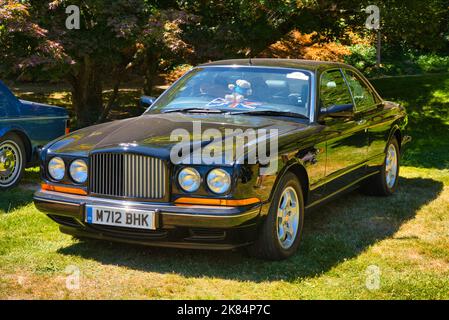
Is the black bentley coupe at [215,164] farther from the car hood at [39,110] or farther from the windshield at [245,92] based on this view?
the car hood at [39,110]

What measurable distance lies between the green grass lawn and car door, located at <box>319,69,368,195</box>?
46cm

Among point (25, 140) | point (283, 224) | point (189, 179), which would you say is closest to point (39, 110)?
point (25, 140)

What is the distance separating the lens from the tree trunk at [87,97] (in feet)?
45.6

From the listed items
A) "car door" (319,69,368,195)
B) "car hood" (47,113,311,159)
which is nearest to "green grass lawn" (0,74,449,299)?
"car door" (319,69,368,195)

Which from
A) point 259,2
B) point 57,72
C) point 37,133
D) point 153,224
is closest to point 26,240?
point 153,224

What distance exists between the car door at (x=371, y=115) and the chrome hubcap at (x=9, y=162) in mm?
3959

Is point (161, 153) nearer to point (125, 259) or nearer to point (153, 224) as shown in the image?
point (153, 224)

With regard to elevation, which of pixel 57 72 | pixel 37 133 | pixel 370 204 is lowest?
pixel 370 204

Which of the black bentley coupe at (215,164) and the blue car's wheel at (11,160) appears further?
the blue car's wheel at (11,160)

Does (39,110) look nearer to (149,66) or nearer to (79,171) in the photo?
(79,171)

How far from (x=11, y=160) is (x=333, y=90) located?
393 cm

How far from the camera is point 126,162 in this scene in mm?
5043

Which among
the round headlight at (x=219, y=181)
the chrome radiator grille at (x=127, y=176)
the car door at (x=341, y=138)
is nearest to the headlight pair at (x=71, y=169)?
the chrome radiator grille at (x=127, y=176)

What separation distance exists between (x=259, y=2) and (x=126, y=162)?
7.79 meters
